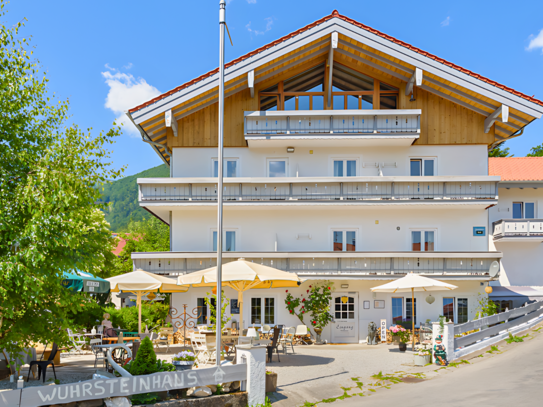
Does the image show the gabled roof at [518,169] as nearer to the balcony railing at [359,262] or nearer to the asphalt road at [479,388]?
the balcony railing at [359,262]

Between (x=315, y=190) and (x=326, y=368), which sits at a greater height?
(x=315, y=190)

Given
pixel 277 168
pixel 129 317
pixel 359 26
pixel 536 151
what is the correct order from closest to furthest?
1. pixel 359 26
2. pixel 129 317
3. pixel 277 168
4. pixel 536 151

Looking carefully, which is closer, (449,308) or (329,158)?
(449,308)

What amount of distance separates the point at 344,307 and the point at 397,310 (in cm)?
230

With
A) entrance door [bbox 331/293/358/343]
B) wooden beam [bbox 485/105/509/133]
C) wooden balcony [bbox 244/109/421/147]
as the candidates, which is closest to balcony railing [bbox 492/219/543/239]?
wooden beam [bbox 485/105/509/133]

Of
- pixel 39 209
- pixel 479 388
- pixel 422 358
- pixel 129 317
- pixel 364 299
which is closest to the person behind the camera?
pixel 39 209

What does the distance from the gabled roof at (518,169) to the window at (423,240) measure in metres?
6.46

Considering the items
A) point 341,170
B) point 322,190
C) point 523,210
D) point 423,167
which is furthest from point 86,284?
point 523,210

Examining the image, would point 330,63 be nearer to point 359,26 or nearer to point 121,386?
point 359,26

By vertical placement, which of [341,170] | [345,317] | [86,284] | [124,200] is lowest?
[345,317]

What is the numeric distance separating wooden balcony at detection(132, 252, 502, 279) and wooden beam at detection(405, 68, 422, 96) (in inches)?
282

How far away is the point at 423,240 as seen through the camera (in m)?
22.2

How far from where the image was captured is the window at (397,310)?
70.6 ft

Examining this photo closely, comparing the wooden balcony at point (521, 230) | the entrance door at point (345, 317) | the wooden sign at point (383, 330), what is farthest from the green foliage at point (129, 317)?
the wooden balcony at point (521, 230)
